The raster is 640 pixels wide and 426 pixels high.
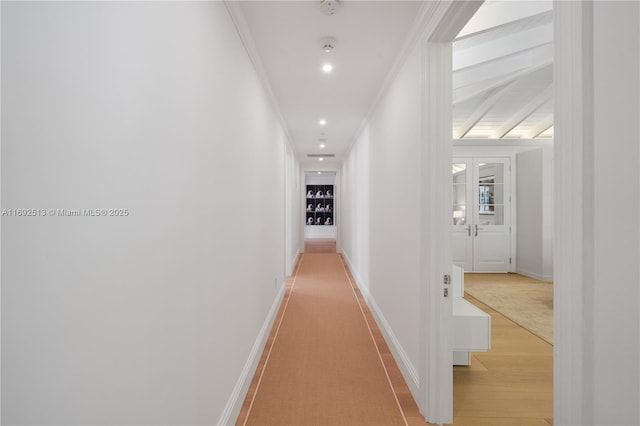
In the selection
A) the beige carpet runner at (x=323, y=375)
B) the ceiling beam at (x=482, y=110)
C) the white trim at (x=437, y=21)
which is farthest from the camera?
the ceiling beam at (x=482, y=110)

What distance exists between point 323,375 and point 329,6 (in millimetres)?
2597

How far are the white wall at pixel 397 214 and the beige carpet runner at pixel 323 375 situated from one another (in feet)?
0.84

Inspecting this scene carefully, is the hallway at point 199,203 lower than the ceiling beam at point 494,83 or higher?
lower

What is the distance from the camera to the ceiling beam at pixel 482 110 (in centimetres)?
487

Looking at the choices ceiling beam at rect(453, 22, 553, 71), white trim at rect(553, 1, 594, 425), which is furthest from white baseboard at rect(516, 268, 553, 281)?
white trim at rect(553, 1, 594, 425)

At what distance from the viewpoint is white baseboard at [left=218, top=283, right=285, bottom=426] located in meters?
1.77

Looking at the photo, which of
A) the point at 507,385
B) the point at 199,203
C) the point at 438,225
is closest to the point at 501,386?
the point at 507,385

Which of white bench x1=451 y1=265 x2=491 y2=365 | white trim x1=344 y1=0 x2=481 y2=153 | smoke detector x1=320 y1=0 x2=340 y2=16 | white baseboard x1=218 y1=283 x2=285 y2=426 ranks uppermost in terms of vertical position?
smoke detector x1=320 y1=0 x2=340 y2=16

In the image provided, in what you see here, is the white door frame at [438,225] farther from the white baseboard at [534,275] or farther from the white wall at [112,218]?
the white baseboard at [534,275]

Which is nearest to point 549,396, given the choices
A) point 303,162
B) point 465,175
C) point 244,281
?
point 244,281

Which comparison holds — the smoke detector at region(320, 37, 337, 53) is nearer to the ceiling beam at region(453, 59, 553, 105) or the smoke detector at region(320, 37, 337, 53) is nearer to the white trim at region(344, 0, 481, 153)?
the white trim at region(344, 0, 481, 153)

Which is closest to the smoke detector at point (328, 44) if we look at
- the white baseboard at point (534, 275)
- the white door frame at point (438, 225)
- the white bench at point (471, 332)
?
the white door frame at point (438, 225)

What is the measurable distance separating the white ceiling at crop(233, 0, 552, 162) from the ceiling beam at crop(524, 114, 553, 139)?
1.37 feet

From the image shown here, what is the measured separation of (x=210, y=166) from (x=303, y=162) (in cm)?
738
